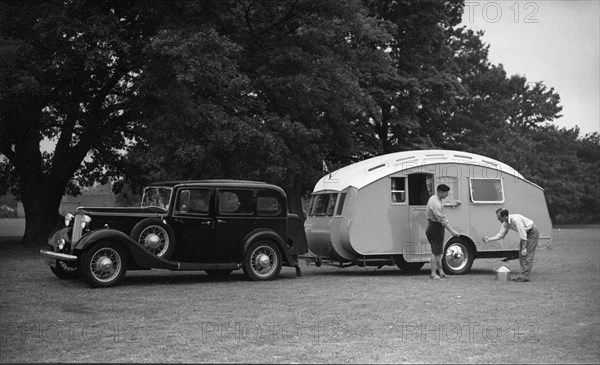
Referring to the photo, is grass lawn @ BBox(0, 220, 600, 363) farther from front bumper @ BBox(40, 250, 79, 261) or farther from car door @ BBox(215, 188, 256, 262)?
car door @ BBox(215, 188, 256, 262)

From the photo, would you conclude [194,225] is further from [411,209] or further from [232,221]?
[411,209]

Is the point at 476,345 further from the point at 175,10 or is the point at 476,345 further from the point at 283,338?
the point at 175,10

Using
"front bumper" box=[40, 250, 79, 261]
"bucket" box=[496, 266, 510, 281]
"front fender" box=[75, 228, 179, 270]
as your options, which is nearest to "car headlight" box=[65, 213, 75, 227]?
"front bumper" box=[40, 250, 79, 261]

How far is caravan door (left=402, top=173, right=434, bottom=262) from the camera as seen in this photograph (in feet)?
57.0

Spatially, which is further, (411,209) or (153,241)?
(411,209)

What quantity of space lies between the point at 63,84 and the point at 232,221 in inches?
529

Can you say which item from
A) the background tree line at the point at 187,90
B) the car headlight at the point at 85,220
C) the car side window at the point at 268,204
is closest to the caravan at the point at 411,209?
the car side window at the point at 268,204

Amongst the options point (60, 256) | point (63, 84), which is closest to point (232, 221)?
point (60, 256)

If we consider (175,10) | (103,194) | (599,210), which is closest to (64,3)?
(175,10)

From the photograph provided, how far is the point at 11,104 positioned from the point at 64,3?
370 cm

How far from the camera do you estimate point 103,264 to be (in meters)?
14.0

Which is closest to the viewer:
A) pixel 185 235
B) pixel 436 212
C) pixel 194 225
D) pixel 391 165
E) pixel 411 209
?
pixel 185 235

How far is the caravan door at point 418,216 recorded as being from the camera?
17359 mm

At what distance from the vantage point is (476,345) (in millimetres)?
8234
